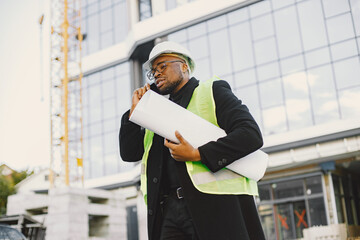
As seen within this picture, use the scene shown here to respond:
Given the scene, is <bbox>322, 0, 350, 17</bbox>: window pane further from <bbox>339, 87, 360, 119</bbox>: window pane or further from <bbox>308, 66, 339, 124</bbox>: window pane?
<bbox>339, 87, 360, 119</bbox>: window pane

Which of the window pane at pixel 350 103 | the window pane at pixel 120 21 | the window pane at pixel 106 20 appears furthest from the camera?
the window pane at pixel 106 20

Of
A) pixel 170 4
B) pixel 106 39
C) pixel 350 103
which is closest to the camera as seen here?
pixel 350 103

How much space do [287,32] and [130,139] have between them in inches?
967

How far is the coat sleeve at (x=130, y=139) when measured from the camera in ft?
9.46

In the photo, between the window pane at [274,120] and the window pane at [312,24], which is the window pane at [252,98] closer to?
the window pane at [274,120]

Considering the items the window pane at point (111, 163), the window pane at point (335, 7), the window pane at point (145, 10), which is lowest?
the window pane at point (111, 163)

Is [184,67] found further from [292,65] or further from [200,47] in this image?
[200,47]

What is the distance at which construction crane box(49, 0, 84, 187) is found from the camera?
1797 inches

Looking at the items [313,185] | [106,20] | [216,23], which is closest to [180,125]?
[313,185]

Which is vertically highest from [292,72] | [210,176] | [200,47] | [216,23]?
[216,23]

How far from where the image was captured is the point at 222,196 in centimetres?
242

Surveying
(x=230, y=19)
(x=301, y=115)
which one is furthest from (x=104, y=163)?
(x=301, y=115)

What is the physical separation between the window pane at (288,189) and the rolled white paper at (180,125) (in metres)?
23.9

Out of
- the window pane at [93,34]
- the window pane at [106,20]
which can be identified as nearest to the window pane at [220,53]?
the window pane at [106,20]
